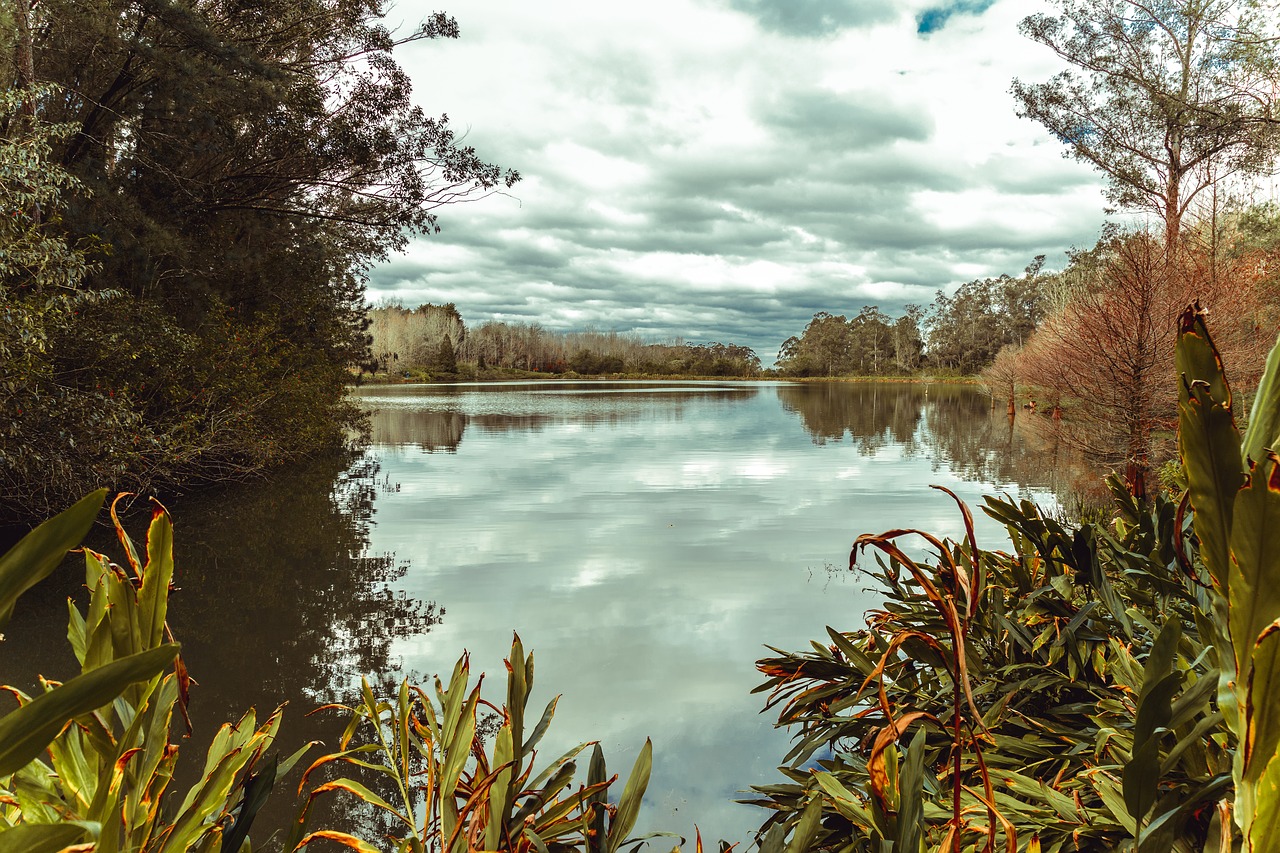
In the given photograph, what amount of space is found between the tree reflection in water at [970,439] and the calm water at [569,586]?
23cm

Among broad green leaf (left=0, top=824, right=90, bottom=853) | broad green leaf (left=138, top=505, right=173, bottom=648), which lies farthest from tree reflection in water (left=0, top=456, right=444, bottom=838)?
broad green leaf (left=0, top=824, right=90, bottom=853)

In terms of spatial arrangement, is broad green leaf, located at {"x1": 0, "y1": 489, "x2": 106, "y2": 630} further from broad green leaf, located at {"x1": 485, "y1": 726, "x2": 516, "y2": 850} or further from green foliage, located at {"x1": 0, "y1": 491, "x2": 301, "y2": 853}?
broad green leaf, located at {"x1": 485, "y1": 726, "x2": 516, "y2": 850}

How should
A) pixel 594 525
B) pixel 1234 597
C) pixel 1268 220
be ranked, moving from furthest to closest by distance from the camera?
1. pixel 1268 220
2. pixel 594 525
3. pixel 1234 597

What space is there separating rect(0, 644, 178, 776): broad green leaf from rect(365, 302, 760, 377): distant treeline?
7556 cm

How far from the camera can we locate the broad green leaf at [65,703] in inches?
15.2

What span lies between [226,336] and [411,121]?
4.73 m

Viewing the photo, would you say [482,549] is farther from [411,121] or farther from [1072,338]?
[1072,338]

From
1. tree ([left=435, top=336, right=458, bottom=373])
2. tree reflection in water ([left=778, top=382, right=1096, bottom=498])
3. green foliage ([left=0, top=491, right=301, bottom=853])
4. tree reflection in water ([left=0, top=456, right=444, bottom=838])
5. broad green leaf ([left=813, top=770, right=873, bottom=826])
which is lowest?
tree reflection in water ([left=0, top=456, right=444, bottom=838])

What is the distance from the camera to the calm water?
4.41m

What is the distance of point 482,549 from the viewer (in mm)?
8336

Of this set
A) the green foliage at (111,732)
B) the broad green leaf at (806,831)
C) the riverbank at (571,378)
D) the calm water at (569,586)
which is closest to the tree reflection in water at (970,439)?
the calm water at (569,586)

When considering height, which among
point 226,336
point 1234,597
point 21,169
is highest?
point 21,169

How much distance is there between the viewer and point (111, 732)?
82 centimetres

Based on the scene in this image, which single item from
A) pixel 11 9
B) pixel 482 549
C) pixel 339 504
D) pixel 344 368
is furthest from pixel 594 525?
pixel 344 368
